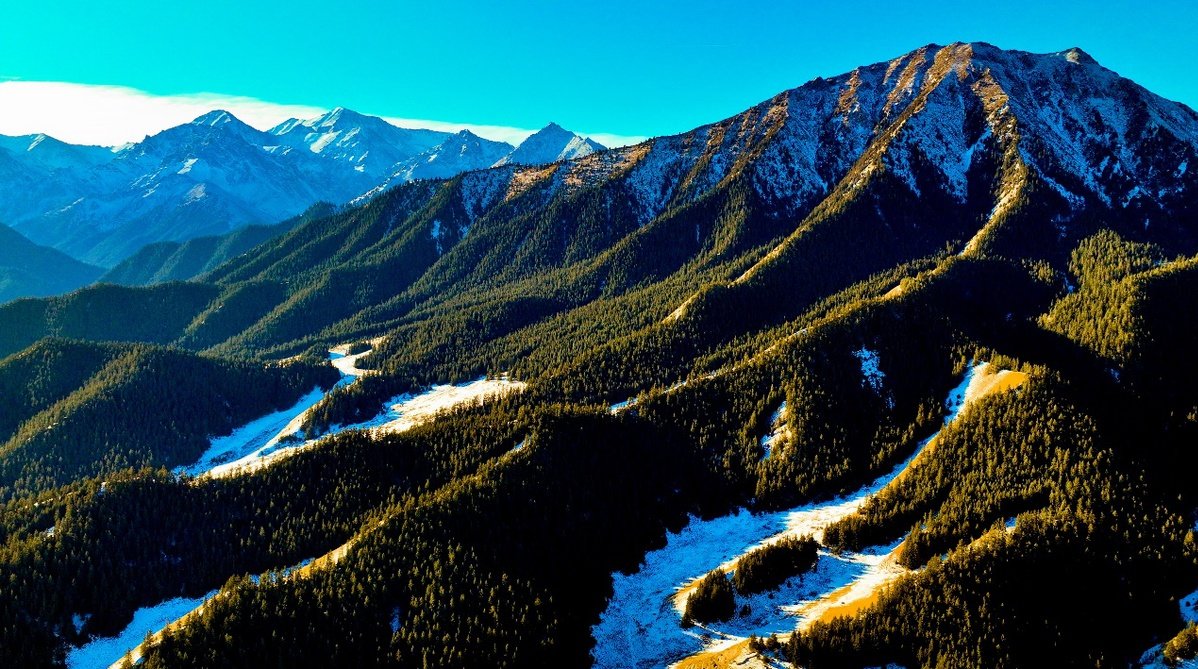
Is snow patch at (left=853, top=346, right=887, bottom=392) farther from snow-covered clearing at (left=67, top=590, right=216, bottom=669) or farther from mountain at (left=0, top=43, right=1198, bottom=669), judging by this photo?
snow-covered clearing at (left=67, top=590, right=216, bottom=669)

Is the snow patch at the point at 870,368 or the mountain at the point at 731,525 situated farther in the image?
the snow patch at the point at 870,368

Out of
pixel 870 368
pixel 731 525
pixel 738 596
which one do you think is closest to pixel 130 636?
pixel 738 596

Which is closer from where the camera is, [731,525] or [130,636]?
[130,636]

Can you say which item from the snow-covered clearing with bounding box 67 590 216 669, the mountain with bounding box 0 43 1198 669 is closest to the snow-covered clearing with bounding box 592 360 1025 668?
the mountain with bounding box 0 43 1198 669

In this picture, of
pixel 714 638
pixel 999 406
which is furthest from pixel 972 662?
pixel 999 406

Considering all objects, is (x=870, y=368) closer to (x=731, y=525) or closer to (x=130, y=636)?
(x=731, y=525)

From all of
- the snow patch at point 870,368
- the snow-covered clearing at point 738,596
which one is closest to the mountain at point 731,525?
the snow-covered clearing at point 738,596

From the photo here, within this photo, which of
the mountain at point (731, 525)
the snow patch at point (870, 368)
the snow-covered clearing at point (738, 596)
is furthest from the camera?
the snow patch at point (870, 368)

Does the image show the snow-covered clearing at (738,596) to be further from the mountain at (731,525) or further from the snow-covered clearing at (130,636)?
the snow-covered clearing at (130,636)
